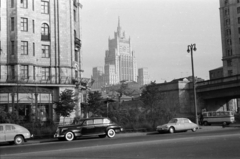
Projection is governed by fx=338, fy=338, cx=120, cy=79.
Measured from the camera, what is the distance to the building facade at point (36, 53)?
145 ft

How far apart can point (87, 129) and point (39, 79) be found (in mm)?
23710

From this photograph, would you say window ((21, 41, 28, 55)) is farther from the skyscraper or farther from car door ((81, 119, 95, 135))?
the skyscraper

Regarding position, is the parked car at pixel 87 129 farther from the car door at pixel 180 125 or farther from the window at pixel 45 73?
the window at pixel 45 73

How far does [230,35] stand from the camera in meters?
104

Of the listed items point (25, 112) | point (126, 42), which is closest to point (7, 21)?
point (25, 112)

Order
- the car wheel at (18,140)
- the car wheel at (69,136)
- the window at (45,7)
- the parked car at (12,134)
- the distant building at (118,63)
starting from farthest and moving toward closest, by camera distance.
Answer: the distant building at (118,63) → the window at (45,7) → the car wheel at (69,136) → the car wheel at (18,140) → the parked car at (12,134)

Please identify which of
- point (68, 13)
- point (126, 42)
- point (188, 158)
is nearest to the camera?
point (188, 158)

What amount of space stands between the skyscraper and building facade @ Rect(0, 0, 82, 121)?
104 meters

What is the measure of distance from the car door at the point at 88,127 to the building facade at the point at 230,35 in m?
81.0

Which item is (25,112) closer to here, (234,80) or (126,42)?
(234,80)

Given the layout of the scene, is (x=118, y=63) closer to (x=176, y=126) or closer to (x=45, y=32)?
(x=45, y=32)

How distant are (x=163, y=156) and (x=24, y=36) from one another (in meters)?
37.0

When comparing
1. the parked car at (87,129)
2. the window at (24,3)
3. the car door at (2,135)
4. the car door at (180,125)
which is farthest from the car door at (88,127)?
the window at (24,3)

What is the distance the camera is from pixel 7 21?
46.2 meters
